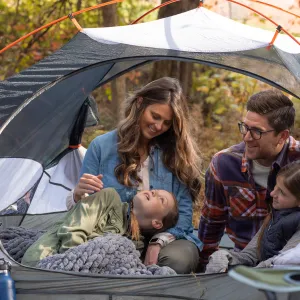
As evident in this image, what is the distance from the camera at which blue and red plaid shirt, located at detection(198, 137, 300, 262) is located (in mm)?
3293

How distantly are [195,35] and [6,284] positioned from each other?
138 cm

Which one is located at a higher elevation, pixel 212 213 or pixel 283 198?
pixel 283 198

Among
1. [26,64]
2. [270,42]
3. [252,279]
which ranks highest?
[270,42]

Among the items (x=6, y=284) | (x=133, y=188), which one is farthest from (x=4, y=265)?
(x=133, y=188)

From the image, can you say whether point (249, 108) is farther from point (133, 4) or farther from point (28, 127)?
point (133, 4)

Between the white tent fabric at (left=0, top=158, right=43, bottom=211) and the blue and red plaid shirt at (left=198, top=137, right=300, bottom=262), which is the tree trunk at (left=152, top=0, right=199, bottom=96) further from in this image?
the blue and red plaid shirt at (left=198, top=137, right=300, bottom=262)

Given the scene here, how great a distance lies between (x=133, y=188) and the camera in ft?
10.9

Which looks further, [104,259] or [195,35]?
[195,35]

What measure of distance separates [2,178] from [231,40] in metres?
1.29

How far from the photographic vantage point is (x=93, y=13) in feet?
25.0

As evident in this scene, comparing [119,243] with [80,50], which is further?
[80,50]

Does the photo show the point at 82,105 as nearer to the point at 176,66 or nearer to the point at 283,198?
the point at 283,198

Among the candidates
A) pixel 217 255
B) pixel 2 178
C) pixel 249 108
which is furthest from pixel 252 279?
pixel 2 178

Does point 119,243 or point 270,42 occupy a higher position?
point 270,42
